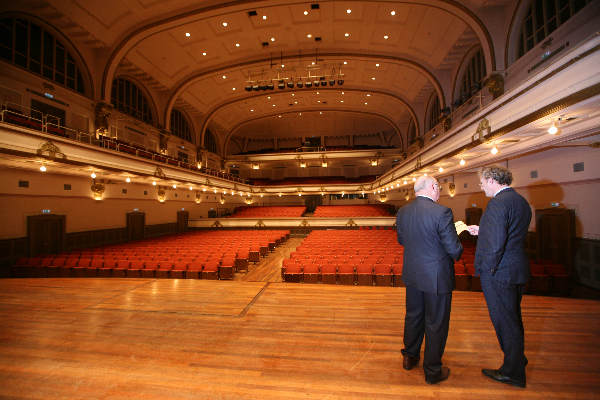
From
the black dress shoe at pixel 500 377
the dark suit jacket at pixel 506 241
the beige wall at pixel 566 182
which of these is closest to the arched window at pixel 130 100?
the dark suit jacket at pixel 506 241

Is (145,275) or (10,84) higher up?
(10,84)

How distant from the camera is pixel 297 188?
2405 cm

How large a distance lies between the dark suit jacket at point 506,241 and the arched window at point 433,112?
1800 cm

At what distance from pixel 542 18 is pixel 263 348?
42.5 ft

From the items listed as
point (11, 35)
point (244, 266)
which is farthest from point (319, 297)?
point (11, 35)

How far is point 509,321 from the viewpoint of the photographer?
5.55ft

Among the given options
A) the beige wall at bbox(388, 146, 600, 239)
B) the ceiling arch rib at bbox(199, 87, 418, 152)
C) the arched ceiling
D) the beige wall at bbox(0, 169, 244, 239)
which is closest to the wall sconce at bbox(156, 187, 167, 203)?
the beige wall at bbox(0, 169, 244, 239)

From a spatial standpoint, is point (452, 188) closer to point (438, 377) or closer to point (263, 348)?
point (438, 377)

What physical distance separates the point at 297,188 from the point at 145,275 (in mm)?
17640

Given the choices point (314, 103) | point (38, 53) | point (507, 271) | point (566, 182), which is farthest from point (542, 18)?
point (38, 53)

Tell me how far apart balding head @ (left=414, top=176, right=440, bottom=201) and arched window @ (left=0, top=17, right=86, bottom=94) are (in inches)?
588

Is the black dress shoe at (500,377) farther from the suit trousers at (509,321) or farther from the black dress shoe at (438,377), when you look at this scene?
the black dress shoe at (438,377)

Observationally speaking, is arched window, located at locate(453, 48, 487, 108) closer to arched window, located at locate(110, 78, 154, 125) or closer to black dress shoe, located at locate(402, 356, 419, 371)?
black dress shoe, located at locate(402, 356, 419, 371)

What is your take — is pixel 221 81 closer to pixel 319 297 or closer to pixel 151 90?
pixel 151 90
